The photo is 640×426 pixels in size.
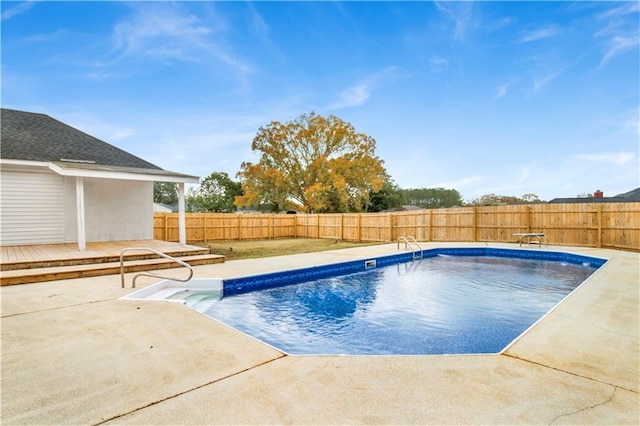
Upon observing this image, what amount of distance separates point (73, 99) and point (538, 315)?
15.7m

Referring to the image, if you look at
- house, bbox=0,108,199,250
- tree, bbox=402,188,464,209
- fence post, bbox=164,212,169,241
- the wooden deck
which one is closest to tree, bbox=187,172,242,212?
fence post, bbox=164,212,169,241

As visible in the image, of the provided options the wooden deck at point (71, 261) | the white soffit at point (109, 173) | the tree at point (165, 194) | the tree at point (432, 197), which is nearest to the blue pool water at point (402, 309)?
the wooden deck at point (71, 261)

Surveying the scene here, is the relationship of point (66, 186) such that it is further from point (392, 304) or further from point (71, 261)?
point (392, 304)

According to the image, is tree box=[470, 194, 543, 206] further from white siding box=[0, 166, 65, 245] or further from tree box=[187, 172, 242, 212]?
white siding box=[0, 166, 65, 245]

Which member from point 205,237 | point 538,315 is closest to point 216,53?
point 205,237

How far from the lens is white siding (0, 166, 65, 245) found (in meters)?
8.80

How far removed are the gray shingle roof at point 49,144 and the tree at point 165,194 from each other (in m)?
34.1

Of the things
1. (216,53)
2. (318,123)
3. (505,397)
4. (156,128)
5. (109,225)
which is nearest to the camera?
(505,397)

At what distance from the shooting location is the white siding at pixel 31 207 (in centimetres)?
880

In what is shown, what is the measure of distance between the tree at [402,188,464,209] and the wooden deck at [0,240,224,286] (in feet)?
150

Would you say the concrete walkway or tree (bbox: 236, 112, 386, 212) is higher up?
tree (bbox: 236, 112, 386, 212)

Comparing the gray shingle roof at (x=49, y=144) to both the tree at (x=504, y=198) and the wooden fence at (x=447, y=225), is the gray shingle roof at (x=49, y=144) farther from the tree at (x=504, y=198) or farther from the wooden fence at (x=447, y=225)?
the tree at (x=504, y=198)

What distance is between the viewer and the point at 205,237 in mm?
16500

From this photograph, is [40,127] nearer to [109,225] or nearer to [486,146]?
[109,225]
